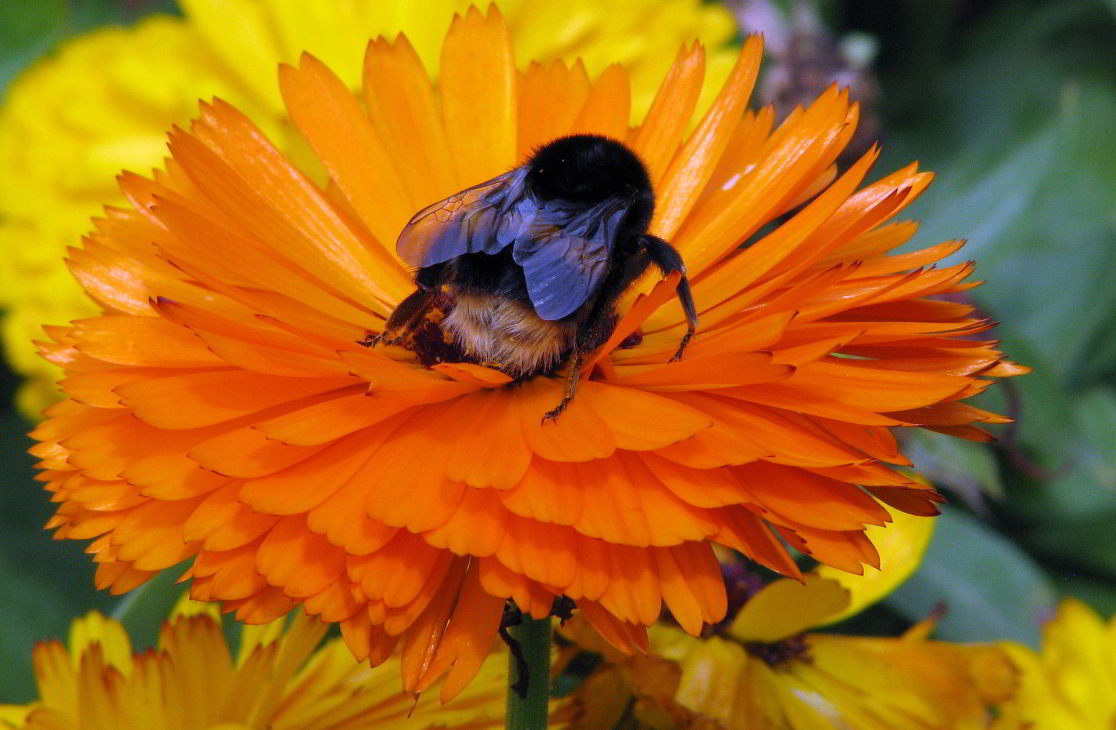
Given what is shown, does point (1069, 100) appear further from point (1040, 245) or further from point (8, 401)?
point (8, 401)

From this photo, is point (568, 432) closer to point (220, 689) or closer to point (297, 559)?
point (297, 559)

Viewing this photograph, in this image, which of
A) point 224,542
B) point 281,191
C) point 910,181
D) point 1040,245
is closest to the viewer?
point 224,542

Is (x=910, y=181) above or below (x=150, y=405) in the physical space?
below

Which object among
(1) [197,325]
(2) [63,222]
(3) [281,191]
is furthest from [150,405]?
(2) [63,222]

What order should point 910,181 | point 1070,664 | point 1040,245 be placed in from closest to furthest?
point 910,181 → point 1070,664 → point 1040,245

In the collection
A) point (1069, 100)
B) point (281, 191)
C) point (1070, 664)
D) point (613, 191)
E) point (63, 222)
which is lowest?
point (1070, 664)

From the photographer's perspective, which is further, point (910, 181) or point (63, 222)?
point (63, 222)

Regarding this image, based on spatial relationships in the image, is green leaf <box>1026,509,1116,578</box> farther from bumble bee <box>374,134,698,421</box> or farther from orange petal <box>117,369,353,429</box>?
orange petal <box>117,369,353,429</box>

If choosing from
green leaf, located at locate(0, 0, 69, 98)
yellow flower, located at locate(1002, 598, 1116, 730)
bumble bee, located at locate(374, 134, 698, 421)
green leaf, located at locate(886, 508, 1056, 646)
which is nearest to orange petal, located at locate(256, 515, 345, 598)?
bumble bee, located at locate(374, 134, 698, 421)

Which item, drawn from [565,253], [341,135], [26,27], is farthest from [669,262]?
[26,27]
